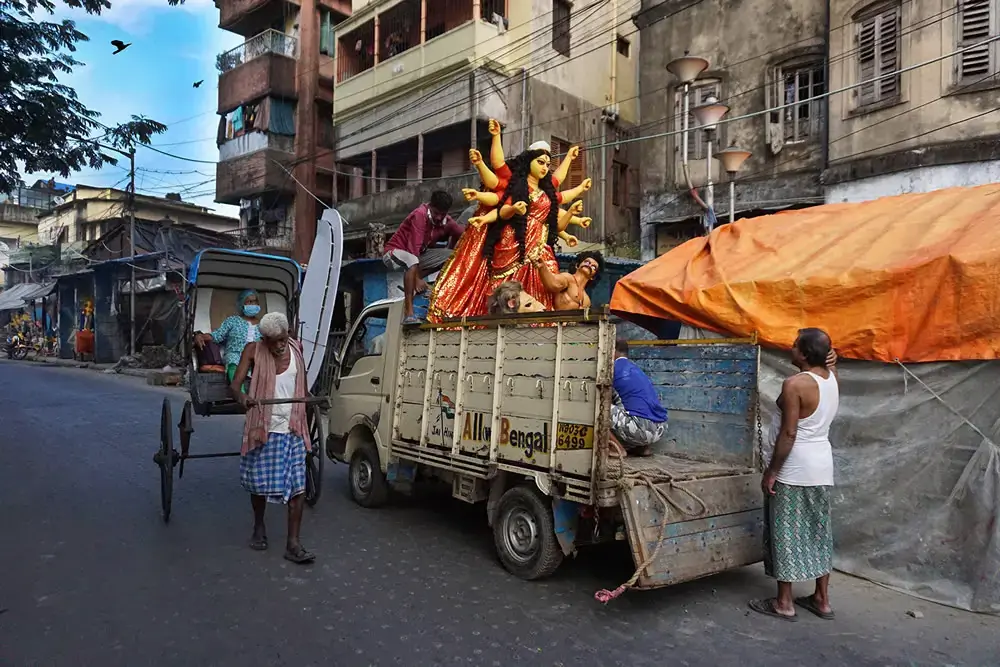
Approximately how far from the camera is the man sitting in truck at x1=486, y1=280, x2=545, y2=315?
6.03m

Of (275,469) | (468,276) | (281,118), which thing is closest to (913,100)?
(468,276)

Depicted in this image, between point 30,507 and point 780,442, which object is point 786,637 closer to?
point 780,442

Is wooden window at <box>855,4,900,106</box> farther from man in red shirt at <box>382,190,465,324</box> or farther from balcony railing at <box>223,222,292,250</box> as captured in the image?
balcony railing at <box>223,222,292,250</box>

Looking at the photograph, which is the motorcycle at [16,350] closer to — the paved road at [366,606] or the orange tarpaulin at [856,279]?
→ the paved road at [366,606]

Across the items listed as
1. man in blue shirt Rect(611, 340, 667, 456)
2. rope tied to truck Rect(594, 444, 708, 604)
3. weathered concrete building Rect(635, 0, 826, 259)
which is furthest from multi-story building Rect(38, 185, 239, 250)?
rope tied to truck Rect(594, 444, 708, 604)

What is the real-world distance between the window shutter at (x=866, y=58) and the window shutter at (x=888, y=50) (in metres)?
0.12

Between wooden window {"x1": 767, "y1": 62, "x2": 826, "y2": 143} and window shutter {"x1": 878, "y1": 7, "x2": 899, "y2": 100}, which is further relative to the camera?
wooden window {"x1": 767, "y1": 62, "x2": 826, "y2": 143}

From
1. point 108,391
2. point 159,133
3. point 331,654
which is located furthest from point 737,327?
point 108,391

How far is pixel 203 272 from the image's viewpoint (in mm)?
7422

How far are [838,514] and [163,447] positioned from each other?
5610mm

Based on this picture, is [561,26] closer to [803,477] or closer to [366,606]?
[803,477]

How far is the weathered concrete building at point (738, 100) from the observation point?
1266 centimetres

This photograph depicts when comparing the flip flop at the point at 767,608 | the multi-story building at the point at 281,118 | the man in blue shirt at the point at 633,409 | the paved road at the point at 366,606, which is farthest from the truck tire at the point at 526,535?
the multi-story building at the point at 281,118

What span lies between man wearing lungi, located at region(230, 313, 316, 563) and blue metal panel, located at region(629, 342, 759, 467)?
9.73 feet
